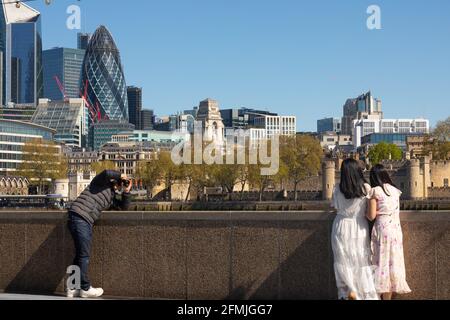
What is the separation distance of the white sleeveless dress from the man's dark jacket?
13.0 feet

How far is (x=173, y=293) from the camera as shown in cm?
1351

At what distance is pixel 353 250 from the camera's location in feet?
36.3

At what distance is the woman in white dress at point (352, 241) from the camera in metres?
11.0

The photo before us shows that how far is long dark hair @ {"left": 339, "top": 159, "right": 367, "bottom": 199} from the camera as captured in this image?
36.6 ft

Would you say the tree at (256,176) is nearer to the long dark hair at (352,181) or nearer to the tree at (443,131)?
the tree at (443,131)

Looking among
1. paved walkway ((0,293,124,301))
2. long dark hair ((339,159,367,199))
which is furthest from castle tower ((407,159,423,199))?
long dark hair ((339,159,367,199))

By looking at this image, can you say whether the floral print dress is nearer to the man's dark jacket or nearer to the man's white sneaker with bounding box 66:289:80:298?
the man's dark jacket

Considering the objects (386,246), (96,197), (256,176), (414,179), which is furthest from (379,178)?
(414,179)

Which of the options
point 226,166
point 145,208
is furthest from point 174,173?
point 145,208

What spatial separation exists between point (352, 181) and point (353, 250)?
96cm

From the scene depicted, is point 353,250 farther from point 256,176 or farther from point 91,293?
point 256,176

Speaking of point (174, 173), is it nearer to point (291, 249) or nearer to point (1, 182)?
point (1, 182)

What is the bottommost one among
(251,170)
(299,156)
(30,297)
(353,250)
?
(30,297)
